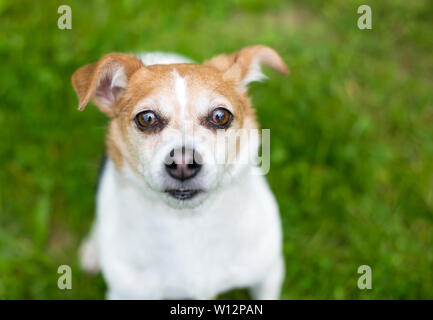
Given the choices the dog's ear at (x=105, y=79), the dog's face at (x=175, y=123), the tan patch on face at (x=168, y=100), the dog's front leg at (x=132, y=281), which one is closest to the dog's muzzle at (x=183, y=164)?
the dog's face at (x=175, y=123)

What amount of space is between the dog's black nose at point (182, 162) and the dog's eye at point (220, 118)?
14.9 inches

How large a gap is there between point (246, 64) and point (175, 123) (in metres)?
0.77

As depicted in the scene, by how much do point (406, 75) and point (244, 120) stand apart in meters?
3.22

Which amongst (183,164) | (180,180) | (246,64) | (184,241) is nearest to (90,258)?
(184,241)

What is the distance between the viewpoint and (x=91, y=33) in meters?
5.76

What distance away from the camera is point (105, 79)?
139 inches

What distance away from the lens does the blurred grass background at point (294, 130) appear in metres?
4.82

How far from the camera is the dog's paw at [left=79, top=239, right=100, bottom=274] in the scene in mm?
4684

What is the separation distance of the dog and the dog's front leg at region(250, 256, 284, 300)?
0.17m

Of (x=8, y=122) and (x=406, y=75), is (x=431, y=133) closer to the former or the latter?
(x=406, y=75)

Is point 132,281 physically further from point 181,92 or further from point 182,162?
point 181,92

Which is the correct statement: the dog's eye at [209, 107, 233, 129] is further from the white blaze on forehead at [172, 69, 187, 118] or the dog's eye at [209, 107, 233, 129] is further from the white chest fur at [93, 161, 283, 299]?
the white chest fur at [93, 161, 283, 299]

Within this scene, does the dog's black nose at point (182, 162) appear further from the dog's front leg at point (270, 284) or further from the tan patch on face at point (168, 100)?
the dog's front leg at point (270, 284)

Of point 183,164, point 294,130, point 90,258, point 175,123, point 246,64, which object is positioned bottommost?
point 90,258
